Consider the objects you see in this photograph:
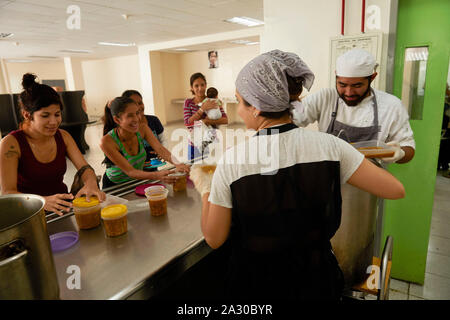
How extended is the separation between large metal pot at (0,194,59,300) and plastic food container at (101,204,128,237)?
0.39 metres

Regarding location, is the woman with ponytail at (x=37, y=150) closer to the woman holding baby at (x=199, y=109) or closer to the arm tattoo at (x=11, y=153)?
the arm tattoo at (x=11, y=153)

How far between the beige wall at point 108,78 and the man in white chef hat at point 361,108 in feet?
45.0

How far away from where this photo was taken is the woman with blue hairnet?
3.12ft

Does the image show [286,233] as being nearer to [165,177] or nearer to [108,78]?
[165,177]

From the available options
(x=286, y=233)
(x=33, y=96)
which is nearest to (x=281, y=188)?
(x=286, y=233)

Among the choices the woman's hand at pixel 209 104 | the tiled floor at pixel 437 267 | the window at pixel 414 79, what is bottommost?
the tiled floor at pixel 437 267

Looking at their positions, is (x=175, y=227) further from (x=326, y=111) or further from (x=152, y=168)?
(x=326, y=111)

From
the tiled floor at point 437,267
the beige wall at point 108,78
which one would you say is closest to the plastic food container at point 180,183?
the tiled floor at point 437,267

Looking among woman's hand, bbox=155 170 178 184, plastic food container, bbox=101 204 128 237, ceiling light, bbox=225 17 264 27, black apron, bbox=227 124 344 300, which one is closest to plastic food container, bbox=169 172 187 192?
woman's hand, bbox=155 170 178 184

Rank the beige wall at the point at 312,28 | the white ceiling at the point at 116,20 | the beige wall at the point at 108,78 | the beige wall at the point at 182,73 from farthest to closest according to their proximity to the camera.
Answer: the beige wall at the point at 108,78, the beige wall at the point at 182,73, the white ceiling at the point at 116,20, the beige wall at the point at 312,28

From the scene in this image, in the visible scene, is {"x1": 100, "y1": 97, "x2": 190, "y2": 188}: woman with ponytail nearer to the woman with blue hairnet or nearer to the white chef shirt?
the woman with blue hairnet

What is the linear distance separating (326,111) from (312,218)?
131cm

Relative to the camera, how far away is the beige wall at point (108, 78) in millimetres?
14470

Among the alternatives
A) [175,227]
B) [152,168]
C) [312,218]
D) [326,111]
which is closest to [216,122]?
[152,168]
